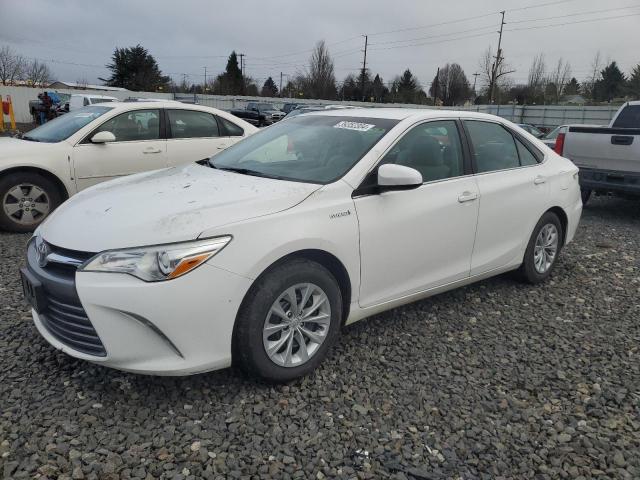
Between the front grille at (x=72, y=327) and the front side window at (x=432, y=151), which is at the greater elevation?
the front side window at (x=432, y=151)

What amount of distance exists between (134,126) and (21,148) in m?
1.32

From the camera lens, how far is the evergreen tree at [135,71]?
2608 inches

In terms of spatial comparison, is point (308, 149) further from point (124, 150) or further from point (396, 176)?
point (124, 150)

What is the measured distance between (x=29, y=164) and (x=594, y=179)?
7.63m

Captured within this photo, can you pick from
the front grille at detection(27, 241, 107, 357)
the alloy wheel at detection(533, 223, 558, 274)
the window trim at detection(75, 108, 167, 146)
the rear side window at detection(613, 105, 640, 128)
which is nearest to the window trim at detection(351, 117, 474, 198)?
the alloy wheel at detection(533, 223, 558, 274)

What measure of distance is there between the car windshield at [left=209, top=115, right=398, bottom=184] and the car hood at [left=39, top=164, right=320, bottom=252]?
0.21 meters

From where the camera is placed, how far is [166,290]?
2.50 metres

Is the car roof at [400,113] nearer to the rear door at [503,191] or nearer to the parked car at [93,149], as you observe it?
the rear door at [503,191]

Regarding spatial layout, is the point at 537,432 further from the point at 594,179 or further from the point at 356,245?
the point at 594,179

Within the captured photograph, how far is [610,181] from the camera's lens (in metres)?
7.78

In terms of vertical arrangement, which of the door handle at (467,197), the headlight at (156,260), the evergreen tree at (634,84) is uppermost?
the evergreen tree at (634,84)

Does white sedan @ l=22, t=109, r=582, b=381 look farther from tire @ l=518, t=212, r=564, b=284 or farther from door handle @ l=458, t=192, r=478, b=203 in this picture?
tire @ l=518, t=212, r=564, b=284

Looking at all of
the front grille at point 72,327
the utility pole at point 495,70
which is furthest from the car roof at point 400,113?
the utility pole at point 495,70

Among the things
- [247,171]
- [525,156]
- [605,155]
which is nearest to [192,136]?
[247,171]
